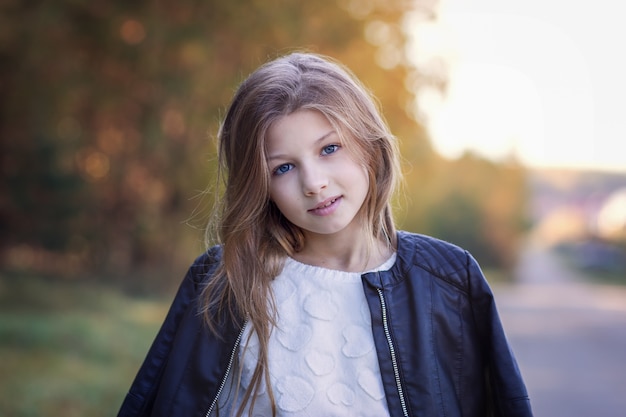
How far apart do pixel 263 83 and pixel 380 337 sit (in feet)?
2.79

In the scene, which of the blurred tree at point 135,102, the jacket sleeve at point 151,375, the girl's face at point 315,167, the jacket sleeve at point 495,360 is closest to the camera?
the jacket sleeve at point 495,360

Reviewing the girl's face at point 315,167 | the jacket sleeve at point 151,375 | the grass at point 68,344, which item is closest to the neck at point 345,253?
the girl's face at point 315,167

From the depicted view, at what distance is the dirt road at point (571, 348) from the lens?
705 centimetres


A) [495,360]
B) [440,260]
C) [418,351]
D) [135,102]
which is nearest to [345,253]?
[440,260]

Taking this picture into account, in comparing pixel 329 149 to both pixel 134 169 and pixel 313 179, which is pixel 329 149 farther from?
pixel 134 169

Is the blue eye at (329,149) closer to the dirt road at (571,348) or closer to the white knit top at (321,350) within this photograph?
the white knit top at (321,350)

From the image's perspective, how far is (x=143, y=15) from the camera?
1023 cm

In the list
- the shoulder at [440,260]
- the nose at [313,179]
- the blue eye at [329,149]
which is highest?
the blue eye at [329,149]

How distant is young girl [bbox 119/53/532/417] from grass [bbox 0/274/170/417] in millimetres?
4154

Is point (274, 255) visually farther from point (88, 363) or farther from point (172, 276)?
point (172, 276)

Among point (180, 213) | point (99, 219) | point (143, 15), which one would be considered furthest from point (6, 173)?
point (143, 15)

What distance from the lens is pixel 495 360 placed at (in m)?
2.14

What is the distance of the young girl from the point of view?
2184mm

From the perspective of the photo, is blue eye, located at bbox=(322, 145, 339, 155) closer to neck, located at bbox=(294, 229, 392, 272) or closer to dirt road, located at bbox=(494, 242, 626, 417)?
neck, located at bbox=(294, 229, 392, 272)
